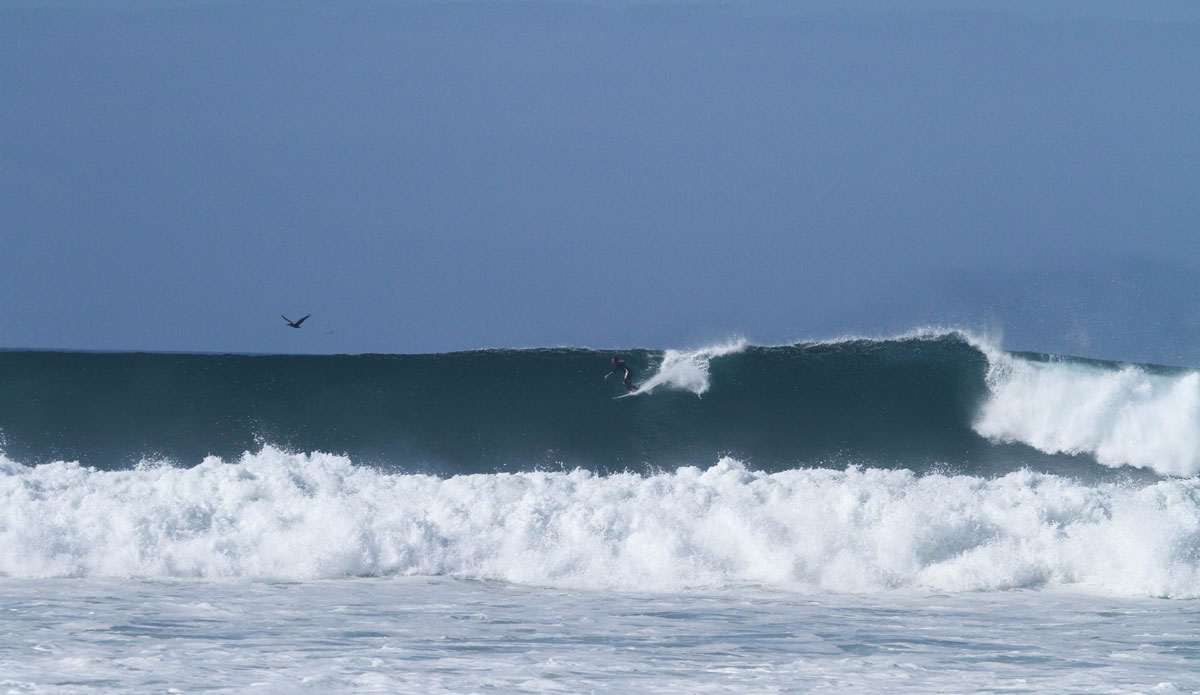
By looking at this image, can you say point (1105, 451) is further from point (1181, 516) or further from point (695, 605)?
point (695, 605)

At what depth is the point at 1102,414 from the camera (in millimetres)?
15430

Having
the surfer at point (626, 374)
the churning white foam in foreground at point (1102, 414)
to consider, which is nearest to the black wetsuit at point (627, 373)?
the surfer at point (626, 374)

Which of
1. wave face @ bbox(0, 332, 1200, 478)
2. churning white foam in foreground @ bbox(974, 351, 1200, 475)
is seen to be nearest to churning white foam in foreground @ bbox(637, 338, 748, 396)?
wave face @ bbox(0, 332, 1200, 478)

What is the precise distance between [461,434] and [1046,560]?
8.20 m

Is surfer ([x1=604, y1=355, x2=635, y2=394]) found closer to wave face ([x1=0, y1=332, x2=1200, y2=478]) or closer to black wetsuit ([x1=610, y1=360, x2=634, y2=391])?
black wetsuit ([x1=610, y1=360, x2=634, y2=391])

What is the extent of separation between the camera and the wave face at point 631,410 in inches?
587

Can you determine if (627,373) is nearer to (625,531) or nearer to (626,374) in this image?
(626,374)

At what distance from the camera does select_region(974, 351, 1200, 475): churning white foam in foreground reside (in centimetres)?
1504

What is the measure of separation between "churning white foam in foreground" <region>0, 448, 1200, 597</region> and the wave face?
358 centimetres

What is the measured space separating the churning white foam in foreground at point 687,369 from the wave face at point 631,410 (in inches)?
1.3

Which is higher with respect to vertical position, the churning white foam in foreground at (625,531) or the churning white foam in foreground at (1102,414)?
the churning white foam in foreground at (1102,414)

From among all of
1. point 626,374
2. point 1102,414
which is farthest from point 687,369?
point 1102,414

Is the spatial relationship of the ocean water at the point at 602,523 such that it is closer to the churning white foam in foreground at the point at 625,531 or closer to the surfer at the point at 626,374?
the churning white foam in foreground at the point at 625,531

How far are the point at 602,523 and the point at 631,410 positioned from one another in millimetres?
5919
